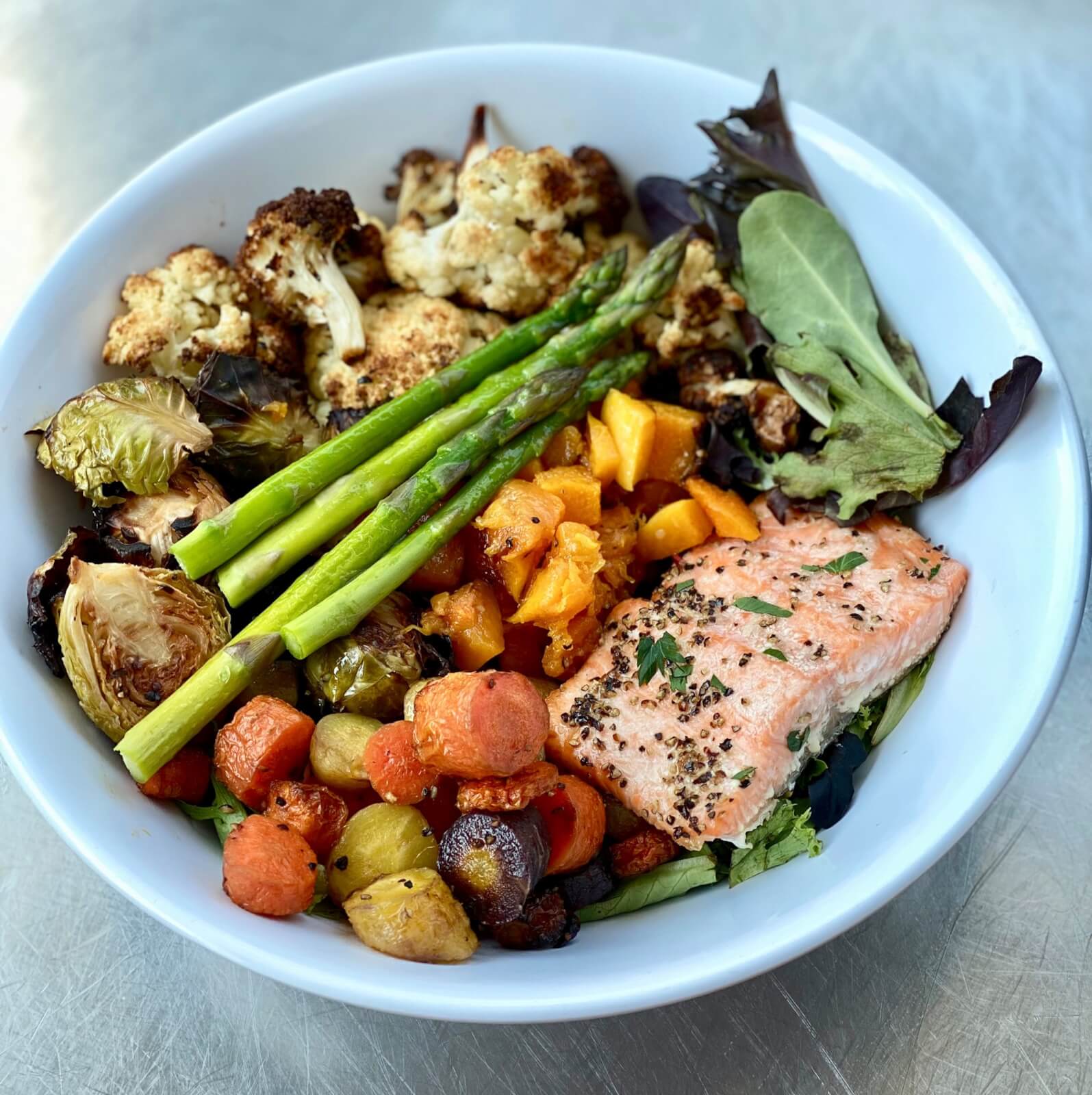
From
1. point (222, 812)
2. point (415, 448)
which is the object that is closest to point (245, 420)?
point (415, 448)

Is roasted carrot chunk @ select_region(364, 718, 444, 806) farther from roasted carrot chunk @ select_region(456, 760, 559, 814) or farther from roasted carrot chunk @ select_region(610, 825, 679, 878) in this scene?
roasted carrot chunk @ select_region(610, 825, 679, 878)

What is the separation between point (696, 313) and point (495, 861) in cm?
177

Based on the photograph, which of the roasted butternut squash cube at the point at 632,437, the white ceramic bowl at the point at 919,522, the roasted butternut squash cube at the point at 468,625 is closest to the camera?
the white ceramic bowl at the point at 919,522

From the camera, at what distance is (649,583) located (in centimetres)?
315

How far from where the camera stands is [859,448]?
2.90 m

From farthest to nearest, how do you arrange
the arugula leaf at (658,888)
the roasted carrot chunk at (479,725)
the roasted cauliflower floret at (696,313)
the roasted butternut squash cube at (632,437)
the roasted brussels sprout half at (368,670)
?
the roasted cauliflower floret at (696,313) → the roasted butternut squash cube at (632,437) → the roasted brussels sprout half at (368,670) → the arugula leaf at (658,888) → the roasted carrot chunk at (479,725)

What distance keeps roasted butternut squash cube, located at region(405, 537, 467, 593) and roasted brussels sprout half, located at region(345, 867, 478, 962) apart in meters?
0.82

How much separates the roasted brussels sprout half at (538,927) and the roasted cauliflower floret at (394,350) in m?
1.45

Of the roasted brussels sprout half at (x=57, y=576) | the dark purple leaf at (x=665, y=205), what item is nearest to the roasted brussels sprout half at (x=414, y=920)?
the roasted brussels sprout half at (x=57, y=576)

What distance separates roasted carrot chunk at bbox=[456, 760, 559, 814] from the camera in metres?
2.34

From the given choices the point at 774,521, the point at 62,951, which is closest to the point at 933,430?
the point at 774,521

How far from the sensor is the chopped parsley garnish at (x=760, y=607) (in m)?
2.69

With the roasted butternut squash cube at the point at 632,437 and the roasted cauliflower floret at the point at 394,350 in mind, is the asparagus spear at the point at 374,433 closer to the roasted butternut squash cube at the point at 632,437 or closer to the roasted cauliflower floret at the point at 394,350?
→ the roasted cauliflower floret at the point at 394,350

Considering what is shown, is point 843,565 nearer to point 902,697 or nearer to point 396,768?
point 902,697
